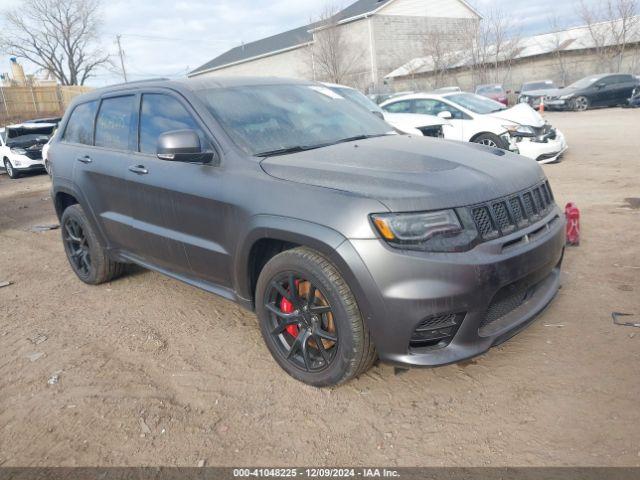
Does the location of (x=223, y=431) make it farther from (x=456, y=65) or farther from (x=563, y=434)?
(x=456, y=65)

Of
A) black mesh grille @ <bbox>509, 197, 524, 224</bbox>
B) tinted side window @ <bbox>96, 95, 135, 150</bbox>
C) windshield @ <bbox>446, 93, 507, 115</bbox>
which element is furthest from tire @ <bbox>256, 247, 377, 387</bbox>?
windshield @ <bbox>446, 93, 507, 115</bbox>

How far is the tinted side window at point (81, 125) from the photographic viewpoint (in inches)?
176

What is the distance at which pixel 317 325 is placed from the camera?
2814 millimetres

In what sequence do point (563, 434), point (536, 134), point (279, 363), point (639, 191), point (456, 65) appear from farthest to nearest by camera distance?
1. point (456, 65)
2. point (536, 134)
3. point (639, 191)
4. point (279, 363)
5. point (563, 434)

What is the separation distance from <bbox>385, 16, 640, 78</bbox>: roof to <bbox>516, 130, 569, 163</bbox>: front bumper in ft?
93.3

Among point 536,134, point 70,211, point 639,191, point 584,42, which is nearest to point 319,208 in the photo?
point 70,211

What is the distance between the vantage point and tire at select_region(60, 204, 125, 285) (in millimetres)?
4645

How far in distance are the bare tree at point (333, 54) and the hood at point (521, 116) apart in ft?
103

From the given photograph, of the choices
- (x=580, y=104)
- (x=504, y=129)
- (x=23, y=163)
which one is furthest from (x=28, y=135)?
(x=580, y=104)

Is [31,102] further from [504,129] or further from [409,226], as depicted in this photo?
[409,226]

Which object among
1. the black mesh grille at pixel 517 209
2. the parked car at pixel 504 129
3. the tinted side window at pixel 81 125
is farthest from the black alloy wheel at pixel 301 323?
the parked car at pixel 504 129

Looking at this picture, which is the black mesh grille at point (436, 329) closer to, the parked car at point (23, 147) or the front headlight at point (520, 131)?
the front headlight at point (520, 131)

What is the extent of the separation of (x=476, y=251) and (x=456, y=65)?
3995 centimetres

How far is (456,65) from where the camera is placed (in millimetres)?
38875
